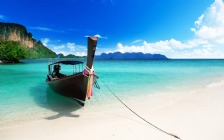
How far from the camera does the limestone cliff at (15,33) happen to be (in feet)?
548

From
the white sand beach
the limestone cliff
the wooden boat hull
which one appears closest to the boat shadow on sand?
the white sand beach

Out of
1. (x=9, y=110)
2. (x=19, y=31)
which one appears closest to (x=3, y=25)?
(x=19, y=31)

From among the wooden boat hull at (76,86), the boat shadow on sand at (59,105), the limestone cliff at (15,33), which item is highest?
the limestone cliff at (15,33)

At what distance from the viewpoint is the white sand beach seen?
18.7 ft

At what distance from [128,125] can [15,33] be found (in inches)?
7531

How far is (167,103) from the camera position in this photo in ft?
31.5

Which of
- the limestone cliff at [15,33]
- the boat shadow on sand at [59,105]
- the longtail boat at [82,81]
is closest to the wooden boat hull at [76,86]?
the longtail boat at [82,81]

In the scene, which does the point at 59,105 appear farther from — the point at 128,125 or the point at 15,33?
the point at 15,33

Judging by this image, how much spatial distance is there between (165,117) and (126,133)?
220 cm

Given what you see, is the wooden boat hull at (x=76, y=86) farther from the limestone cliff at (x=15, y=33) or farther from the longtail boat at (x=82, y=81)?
the limestone cliff at (x=15, y=33)

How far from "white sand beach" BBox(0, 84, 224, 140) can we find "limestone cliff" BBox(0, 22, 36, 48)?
594ft

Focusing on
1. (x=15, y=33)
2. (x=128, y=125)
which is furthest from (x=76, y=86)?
(x=15, y=33)

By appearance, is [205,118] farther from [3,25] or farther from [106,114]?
[3,25]

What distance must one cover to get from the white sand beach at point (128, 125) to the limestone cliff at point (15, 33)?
181075mm
